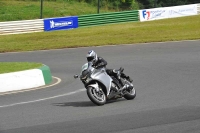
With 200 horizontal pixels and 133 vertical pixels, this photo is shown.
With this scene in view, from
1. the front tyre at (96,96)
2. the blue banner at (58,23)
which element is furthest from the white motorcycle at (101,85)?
the blue banner at (58,23)

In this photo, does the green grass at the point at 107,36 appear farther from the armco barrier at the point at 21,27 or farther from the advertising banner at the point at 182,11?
the advertising banner at the point at 182,11

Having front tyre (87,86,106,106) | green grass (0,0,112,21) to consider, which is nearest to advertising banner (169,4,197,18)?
green grass (0,0,112,21)

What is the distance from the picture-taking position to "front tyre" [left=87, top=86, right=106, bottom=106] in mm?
11719

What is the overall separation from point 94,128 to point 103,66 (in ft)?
10.3

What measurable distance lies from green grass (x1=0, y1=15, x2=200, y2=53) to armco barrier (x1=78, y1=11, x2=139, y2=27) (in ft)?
2.24

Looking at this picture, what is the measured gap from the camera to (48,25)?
37969 millimetres

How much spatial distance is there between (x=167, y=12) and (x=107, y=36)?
1129 cm

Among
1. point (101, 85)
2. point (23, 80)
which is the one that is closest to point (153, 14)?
point (23, 80)

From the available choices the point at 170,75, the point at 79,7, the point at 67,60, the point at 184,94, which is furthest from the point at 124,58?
the point at 79,7

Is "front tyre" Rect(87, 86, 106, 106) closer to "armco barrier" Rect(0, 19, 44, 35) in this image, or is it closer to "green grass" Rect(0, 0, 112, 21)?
"armco barrier" Rect(0, 19, 44, 35)

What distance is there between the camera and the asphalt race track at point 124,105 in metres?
9.47

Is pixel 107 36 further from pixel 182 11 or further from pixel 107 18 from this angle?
pixel 182 11

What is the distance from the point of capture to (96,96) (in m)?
11.8

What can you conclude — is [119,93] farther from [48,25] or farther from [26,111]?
[48,25]
